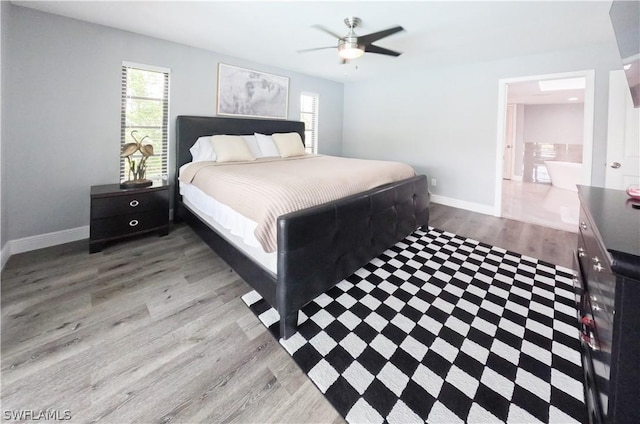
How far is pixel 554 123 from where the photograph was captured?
716 cm

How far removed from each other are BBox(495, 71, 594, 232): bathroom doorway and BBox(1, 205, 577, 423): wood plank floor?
193cm

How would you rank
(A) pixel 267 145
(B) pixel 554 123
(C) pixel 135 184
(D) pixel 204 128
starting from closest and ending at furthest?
(C) pixel 135 184, (D) pixel 204 128, (A) pixel 267 145, (B) pixel 554 123

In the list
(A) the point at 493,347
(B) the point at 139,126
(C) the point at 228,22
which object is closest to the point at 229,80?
(C) the point at 228,22

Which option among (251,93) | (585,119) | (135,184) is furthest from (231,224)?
(585,119)

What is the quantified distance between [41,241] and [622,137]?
20.9 feet

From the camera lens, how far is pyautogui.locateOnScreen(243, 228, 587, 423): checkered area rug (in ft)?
3.80

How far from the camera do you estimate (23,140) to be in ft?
8.29

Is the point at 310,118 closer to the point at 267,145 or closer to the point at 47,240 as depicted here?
the point at 267,145

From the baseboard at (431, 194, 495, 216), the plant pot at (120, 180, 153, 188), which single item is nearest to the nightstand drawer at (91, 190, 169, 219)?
the plant pot at (120, 180, 153, 188)

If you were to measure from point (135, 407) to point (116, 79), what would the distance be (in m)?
3.39

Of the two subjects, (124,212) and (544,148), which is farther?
(544,148)

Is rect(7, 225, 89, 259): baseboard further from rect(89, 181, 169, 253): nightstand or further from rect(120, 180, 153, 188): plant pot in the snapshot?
rect(120, 180, 153, 188): plant pot

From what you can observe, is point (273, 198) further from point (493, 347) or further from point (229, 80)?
point (229, 80)

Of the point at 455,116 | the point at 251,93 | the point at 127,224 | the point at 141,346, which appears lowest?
the point at 141,346
